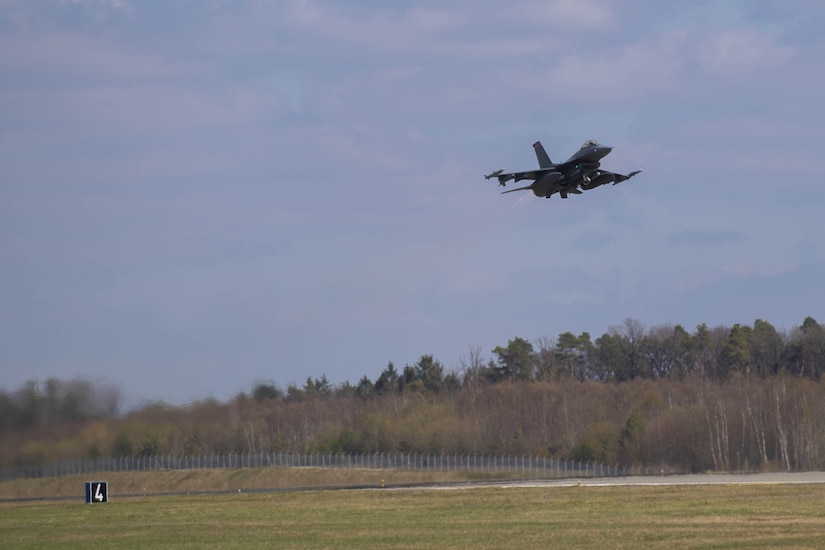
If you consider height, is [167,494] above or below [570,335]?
below

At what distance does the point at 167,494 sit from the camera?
208ft

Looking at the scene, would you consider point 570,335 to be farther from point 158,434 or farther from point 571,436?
point 158,434

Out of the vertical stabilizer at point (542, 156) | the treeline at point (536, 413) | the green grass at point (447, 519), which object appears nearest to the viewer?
the green grass at point (447, 519)

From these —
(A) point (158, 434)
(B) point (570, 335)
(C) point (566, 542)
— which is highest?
(B) point (570, 335)

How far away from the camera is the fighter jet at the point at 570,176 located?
38250 millimetres

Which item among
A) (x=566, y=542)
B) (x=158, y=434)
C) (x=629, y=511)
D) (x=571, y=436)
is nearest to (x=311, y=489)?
(x=158, y=434)

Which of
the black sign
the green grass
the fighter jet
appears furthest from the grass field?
the fighter jet

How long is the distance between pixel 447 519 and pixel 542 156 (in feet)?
45.2

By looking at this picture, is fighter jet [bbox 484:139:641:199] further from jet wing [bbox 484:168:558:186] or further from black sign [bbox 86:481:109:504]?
black sign [bbox 86:481:109:504]

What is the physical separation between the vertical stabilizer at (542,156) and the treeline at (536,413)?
66.9ft

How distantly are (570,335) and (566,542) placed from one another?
386 feet

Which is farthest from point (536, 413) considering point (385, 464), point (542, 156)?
point (542, 156)

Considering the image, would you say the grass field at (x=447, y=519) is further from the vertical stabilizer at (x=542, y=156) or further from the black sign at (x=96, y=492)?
the vertical stabilizer at (x=542, y=156)

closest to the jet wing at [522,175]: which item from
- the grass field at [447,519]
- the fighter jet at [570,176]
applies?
Answer: the fighter jet at [570,176]
